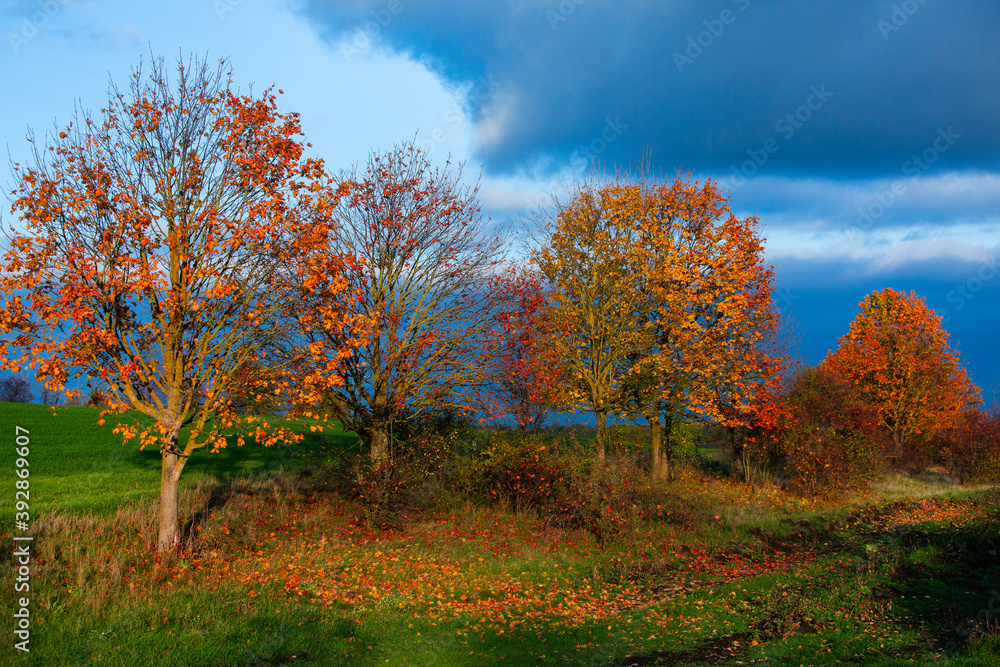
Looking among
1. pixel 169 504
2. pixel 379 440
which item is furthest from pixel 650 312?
pixel 169 504

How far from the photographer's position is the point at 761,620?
11375 mm

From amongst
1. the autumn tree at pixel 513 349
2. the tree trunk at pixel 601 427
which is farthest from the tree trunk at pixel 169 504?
the tree trunk at pixel 601 427

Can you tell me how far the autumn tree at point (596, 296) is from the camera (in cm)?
2298

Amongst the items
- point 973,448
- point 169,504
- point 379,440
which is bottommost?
point 973,448

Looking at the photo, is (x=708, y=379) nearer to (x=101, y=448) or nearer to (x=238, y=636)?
(x=238, y=636)

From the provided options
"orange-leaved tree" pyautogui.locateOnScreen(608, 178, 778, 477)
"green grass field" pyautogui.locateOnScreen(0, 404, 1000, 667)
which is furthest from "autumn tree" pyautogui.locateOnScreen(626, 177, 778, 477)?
"green grass field" pyautogui.locateOnScreen(0, 404, 1000, 667)

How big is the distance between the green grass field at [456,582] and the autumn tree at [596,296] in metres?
5.72

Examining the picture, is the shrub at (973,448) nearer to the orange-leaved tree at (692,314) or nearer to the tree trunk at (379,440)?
the orange-leaved tree at (692,314)

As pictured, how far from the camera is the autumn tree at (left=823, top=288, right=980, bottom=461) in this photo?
36.7 meters

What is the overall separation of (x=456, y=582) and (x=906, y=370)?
3706 centimetres

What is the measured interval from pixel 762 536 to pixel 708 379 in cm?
755

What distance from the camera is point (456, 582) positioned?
13.0 m

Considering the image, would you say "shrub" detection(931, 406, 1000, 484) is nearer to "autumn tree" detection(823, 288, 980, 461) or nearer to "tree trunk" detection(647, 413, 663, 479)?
"autumn tree" detection(823, 288, 980, 461)

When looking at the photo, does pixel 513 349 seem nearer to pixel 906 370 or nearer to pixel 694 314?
pixel 694 314
